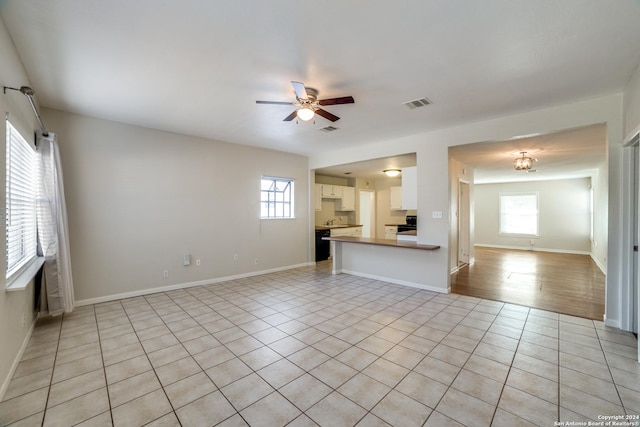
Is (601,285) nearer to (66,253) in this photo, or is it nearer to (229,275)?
(229,275)

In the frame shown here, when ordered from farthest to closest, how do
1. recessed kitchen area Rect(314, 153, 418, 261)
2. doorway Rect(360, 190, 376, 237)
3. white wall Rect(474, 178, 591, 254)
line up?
doorway Rect(360, 190, 376, 237) < white wall Rect(474, 178, 591, 254) < recessed kitchen area Rect(314, 153, 418, 261)

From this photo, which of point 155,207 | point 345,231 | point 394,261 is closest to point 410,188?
point 394,261

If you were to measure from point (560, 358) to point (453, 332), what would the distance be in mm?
909

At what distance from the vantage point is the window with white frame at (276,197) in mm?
6156

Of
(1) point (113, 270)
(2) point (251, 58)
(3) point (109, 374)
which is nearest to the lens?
(3) point (109, 374)

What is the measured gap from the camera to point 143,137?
444 cm

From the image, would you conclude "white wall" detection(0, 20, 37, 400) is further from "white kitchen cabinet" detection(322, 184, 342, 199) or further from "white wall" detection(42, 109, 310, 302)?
"white kitchen cabinet" detection(322, 184, 342, 199)

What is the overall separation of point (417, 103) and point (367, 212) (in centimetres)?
671

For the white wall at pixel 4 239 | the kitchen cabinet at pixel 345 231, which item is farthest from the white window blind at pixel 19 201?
the kitchen cabinet at pixel 345 231

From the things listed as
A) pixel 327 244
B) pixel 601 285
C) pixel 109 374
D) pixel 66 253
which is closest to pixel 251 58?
pixel 109 374

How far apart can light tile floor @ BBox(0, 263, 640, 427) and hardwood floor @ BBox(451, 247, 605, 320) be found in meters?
0.60

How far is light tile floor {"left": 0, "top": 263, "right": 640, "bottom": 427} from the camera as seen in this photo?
6.05ft

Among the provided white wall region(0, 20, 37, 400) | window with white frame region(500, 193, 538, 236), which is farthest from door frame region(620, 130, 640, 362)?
window with white frame region(500, 193, 538, 236)

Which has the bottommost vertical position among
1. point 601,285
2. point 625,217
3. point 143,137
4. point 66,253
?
point 601,285
